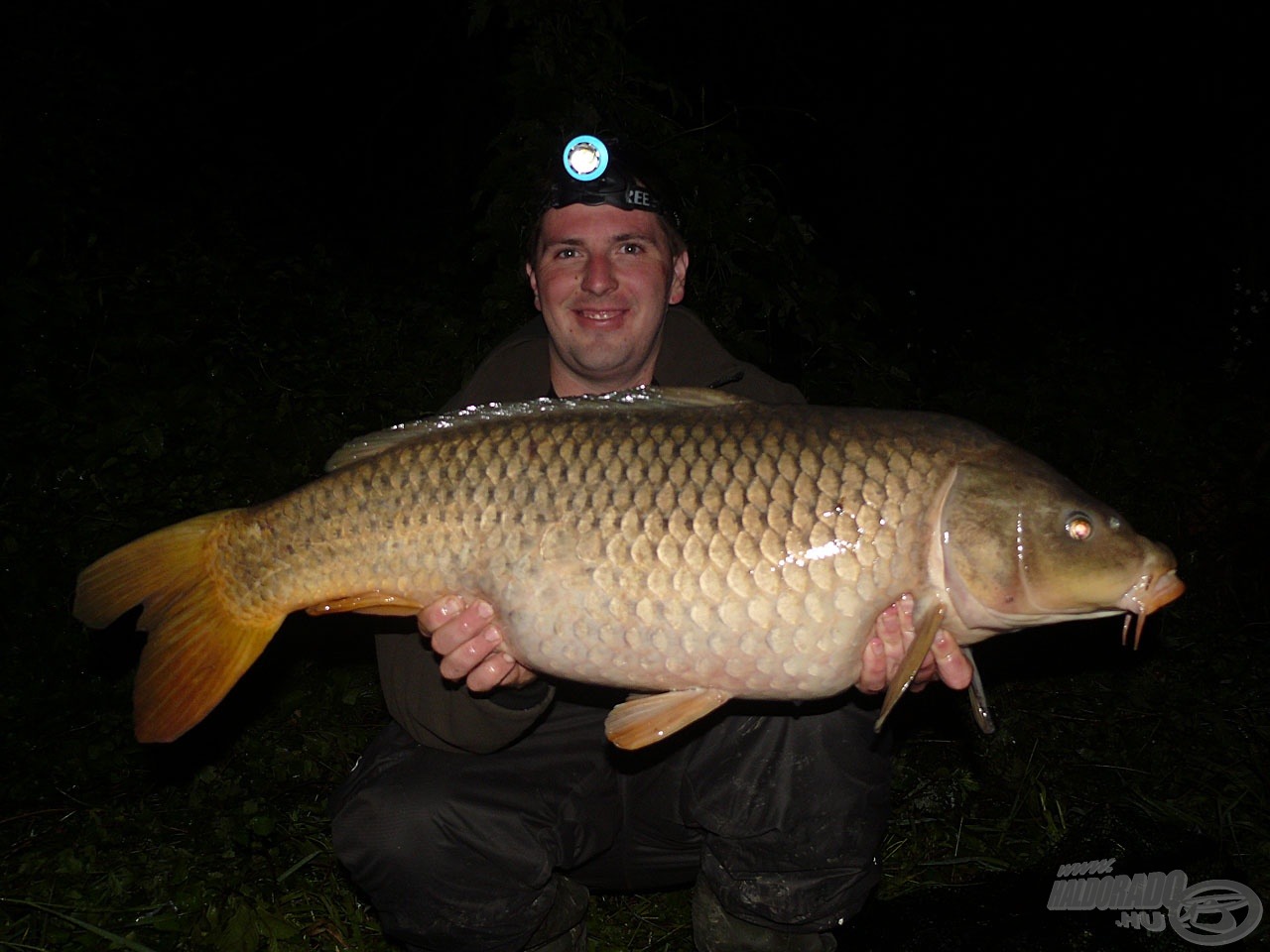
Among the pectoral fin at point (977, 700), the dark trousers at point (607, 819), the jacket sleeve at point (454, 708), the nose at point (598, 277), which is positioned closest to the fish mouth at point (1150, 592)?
the pectoral fin at point (977, 700)

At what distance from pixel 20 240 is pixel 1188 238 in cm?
752

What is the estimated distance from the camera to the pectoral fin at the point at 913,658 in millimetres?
1457

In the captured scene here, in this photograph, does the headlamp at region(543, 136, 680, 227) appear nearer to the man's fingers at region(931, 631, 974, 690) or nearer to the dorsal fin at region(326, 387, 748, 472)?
the dorsal fin at region(326, 387, 748, 472)

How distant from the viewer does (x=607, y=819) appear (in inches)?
73.5

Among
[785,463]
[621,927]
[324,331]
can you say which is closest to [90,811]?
[621,927]

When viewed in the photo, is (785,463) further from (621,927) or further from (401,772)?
(621,927)

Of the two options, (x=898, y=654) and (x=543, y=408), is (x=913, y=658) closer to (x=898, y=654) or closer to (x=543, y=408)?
(x=898, y=654)

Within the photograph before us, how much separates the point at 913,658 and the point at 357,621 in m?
2.00

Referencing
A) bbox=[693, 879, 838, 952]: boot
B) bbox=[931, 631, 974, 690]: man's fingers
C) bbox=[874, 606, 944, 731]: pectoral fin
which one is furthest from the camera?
bbox=[693, 879, 838, 952]: boot

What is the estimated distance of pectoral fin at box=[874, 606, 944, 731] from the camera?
1457mm

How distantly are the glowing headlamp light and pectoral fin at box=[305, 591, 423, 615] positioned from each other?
1.11 metres

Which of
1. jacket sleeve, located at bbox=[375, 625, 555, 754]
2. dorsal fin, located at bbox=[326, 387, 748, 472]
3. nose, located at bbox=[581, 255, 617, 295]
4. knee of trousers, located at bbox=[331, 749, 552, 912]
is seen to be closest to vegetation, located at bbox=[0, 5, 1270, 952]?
knee of trousers, located at bbox=[331, 749, 552, 912]

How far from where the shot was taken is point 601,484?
59.7 inches

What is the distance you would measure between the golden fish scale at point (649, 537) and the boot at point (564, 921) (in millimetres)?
573
